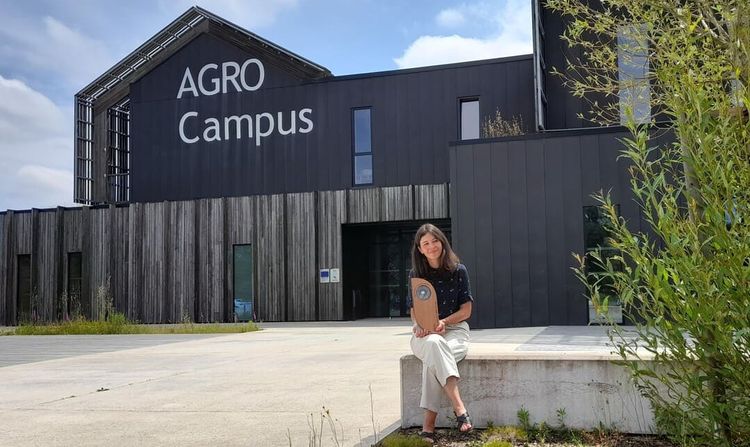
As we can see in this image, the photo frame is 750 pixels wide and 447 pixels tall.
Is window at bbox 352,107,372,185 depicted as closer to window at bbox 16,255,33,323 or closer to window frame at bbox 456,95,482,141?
window frame at bbox 456,95,482,141

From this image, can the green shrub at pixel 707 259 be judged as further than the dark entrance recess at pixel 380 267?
No

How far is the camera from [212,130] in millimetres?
25750

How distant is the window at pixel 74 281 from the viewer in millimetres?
25250

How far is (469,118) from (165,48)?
38.1 feet

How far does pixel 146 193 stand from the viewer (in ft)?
86.7

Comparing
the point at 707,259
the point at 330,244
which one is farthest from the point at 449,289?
the point at 330,244

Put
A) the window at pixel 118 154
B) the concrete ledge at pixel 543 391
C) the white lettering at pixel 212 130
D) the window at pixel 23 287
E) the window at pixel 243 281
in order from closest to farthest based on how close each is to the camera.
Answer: the concrete ledge at pixel 543 391 → the window at pixel 243 281 → the white lettering at pixel 212 130 → the window at pixel 23 287 → the window at pixel 118 154

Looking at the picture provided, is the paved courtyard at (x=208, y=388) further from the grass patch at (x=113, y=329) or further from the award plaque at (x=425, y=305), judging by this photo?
the grass patch at (x=113, y=329)

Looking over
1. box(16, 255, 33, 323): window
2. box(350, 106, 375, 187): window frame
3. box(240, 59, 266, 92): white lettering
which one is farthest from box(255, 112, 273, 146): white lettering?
box(16, 255, 33, 323): window

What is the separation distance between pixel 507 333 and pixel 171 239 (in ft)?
45.7

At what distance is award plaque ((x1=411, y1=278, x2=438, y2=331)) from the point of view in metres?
5.05

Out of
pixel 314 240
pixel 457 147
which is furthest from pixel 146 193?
pixel 457 147

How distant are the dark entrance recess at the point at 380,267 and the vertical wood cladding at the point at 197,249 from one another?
4.08 ft

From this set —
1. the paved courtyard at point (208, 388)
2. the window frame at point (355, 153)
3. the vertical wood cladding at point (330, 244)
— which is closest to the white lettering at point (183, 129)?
the vertical wood cladding at point (330, 244)
